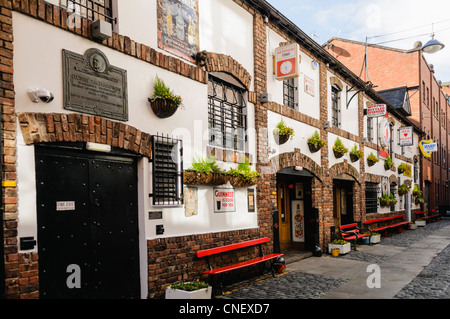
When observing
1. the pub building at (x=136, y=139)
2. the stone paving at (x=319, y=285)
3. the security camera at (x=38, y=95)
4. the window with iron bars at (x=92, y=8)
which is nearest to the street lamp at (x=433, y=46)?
the pub building at (x=136, y=139)

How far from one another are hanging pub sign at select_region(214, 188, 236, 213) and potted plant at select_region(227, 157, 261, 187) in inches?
9.4

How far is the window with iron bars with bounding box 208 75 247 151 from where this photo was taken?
27.7ft

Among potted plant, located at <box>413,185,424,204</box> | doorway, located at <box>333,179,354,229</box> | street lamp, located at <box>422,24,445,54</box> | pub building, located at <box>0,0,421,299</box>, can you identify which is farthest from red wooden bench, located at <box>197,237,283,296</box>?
potted plant, located at <box>413,185,424,204</box>

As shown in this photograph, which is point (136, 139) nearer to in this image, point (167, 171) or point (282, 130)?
point (167, 171)

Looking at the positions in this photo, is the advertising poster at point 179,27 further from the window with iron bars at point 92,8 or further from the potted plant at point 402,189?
the potted plant at point 402,189

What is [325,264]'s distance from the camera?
10.8 metres

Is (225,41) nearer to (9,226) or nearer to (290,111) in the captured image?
(290,111)

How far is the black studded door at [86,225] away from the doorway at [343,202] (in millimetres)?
10946

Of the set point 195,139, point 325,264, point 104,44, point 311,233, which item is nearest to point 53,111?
point 104,44

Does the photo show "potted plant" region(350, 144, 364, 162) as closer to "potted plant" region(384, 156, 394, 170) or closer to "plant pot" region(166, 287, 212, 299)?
"potted plant" region(384, 156, 394, 170)

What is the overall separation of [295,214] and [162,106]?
7742mm

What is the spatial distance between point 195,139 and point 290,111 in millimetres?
4356

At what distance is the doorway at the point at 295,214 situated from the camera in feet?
41.0

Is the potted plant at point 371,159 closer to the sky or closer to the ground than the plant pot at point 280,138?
closer to the ground
